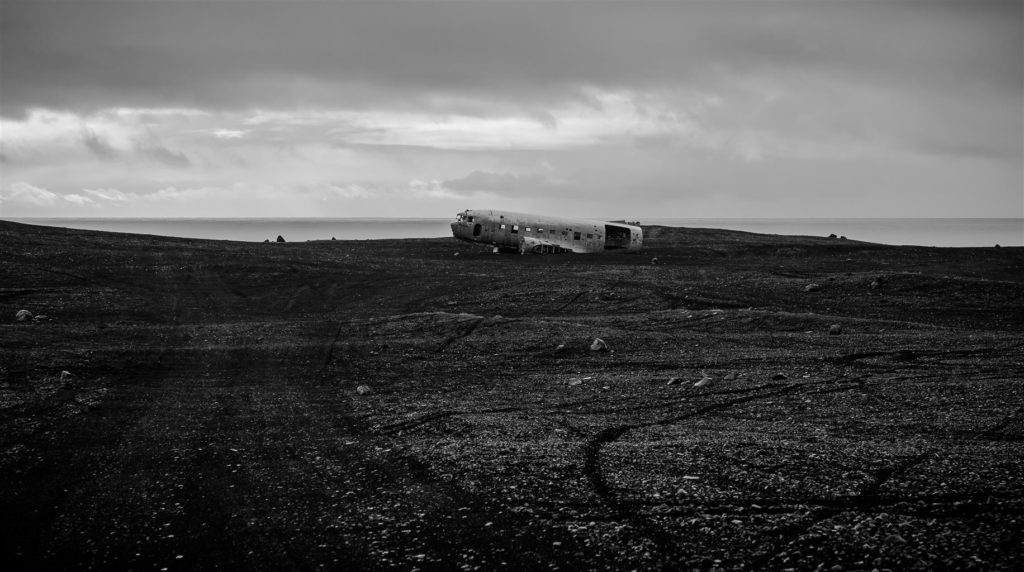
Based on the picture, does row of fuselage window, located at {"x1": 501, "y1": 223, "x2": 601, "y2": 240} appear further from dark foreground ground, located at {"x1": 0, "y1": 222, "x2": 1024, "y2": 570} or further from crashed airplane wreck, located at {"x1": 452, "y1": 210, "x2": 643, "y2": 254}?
dark foreground ground, located at {"x1": 0, "y1": 222, "x2": 1024, "y2": 570}

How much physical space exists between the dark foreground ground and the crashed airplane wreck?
20.3m

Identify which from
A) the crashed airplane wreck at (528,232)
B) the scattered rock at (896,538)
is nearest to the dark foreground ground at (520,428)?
the scattered rock at (896,538)

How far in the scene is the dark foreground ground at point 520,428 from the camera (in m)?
8.95

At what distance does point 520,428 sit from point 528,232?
42196mm

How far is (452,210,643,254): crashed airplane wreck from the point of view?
56.1 metres

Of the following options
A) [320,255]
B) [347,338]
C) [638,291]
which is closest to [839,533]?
[347,338]

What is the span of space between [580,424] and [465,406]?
10.0ft

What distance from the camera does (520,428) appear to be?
1466 cm

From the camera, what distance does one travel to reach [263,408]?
17.0 m

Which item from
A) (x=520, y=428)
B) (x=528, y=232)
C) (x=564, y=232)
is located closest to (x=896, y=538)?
(x=520, y=428)

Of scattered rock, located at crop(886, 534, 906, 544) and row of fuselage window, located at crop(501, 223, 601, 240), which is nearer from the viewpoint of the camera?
scattered rock, located at crop(886, 534, 906, 544)

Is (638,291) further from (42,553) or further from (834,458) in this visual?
(42,553)

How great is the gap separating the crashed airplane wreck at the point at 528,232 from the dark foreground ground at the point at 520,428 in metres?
20.3

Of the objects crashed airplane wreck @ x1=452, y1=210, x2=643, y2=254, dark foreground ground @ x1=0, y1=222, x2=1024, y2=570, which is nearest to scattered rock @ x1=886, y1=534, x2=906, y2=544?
dark foreground ground @ x1=0, y1=222, x2=1024, y2=570
